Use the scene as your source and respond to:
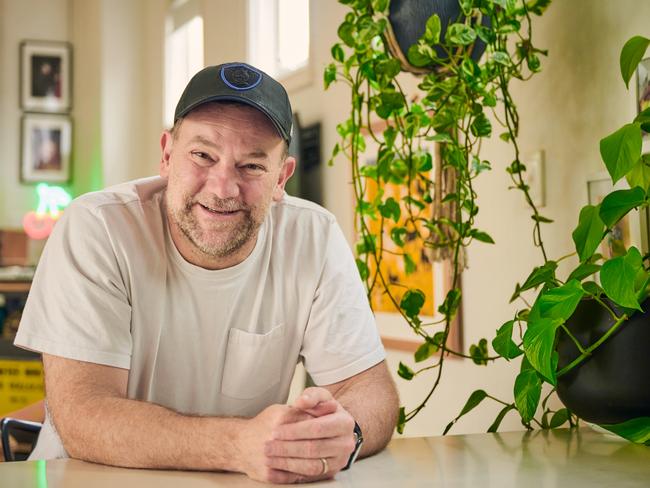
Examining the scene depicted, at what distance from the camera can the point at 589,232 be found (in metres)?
1.37

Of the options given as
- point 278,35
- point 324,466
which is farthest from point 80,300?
point 278,35

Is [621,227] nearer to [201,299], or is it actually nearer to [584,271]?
[584,271]

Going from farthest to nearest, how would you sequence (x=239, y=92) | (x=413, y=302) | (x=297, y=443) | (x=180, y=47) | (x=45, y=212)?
1. (x=45, y=212)
2. (x=180, y=47)
3. (x=413, y=302)
4. (x=239, y=92)
5. (x=297, y=443)

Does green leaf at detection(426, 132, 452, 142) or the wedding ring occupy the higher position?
green leaf at detection(426, 132, 452, 142)

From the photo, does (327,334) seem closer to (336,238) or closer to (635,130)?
(336,238)

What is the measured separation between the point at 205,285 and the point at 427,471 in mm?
558

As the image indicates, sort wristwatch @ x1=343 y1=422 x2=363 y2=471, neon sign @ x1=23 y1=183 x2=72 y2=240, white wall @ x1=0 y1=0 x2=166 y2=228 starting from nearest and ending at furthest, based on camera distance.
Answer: wristwatch @ x1=343 y1=422 x2=363 y2=471 → white wall @ x1=0 y1=0 x2=166 y2=228 → neon sign @ x1=23 y1=183 x2=72 y2=240

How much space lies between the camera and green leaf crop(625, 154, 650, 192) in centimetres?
139

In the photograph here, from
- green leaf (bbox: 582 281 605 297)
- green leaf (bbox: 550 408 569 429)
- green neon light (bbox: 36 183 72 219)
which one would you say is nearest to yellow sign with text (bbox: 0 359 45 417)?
green neon light (bbox: 36 183 72 219)

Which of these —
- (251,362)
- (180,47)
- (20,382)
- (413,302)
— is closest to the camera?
(251,362)

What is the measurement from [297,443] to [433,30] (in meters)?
0.96

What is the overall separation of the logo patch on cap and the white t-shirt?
0.28 m

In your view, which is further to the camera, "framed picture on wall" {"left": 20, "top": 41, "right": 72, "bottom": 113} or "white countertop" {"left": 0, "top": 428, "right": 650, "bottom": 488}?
"framed picture on wall" {"left": 20, "top": 41, "right": 72, "bottom": 113}

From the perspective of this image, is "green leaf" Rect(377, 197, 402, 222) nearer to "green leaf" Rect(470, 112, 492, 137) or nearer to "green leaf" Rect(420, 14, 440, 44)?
"green leaf" Rect(470, 112, 492, 137)
